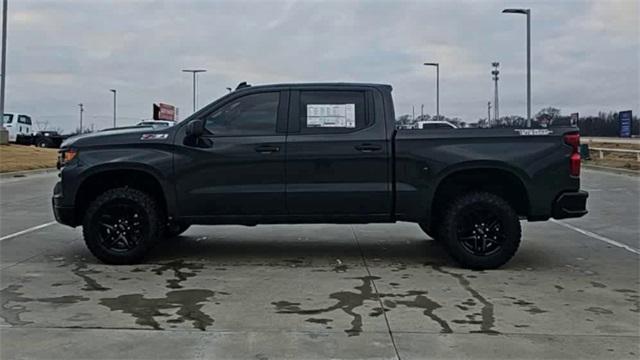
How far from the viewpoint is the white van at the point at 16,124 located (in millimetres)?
48312

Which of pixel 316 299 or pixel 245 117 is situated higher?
pixel 245 117

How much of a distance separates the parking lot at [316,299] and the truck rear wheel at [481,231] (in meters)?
0.20

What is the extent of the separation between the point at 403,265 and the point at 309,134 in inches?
74.0

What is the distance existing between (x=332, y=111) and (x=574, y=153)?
8.99 feet

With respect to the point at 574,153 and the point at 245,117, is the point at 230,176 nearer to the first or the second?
the point at 245,117

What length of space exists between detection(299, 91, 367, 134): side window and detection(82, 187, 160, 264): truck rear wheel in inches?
78.2

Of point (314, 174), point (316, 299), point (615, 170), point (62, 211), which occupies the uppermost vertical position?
point (314, 174)

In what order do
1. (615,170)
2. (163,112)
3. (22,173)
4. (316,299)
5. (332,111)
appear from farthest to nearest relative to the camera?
(163,112)
(615,170)
(22,173)
(332,111)
(316,299)

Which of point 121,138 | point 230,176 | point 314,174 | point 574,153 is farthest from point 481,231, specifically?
point 121,138

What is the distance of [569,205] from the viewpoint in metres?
7.51

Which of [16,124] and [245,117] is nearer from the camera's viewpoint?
[245,117]

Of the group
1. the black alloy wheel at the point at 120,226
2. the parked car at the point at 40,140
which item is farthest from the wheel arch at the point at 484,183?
the parked car at the point at 40,140

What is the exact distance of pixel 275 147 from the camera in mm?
7570

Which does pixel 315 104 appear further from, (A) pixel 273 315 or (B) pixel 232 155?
(A) pixel 273 315
